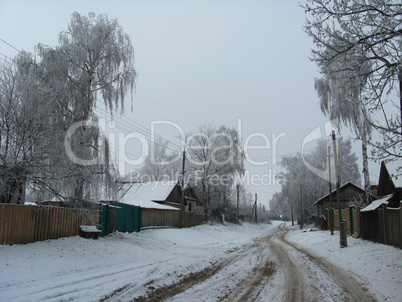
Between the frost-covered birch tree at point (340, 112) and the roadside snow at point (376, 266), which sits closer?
the roadside snow at point (376, 266)

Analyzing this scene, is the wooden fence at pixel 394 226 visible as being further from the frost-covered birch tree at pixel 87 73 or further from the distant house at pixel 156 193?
the distant house at pixel 156 193

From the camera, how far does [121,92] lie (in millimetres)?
18250

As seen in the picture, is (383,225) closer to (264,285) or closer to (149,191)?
(264,285)

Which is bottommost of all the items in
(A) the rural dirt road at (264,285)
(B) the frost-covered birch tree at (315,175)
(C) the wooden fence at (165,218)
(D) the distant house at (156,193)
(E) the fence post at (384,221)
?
(A) the rural dirt road at (264,285)

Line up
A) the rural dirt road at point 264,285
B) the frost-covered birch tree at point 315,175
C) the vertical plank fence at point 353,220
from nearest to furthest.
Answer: the rural dirt road at point 264,285 < the vertical plank fence at point 353,220 < the frost-covered birch tree at point 315,175

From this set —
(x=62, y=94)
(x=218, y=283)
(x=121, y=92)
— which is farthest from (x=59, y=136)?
(x=218, y=283)

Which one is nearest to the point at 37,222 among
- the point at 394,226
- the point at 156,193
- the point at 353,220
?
the point at 394,226

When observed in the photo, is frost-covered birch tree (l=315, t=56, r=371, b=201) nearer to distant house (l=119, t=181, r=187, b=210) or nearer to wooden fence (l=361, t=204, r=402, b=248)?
wooden fence (l=361, t=204, r=402, b=248)

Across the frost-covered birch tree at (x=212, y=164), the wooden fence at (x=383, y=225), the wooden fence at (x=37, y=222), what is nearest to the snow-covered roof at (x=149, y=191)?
the frost-covered birch tree at (x=212, y=164)

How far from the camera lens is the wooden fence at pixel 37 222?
34.3ft

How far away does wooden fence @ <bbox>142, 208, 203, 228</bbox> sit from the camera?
75.9ft

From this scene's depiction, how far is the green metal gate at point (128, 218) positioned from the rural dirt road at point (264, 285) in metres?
9.31

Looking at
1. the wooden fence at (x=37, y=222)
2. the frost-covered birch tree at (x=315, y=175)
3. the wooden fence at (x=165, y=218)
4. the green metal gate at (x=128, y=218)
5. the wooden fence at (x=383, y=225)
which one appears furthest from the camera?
the frost-covered birch tree at (x=315, y=175)

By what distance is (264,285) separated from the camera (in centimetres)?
830
